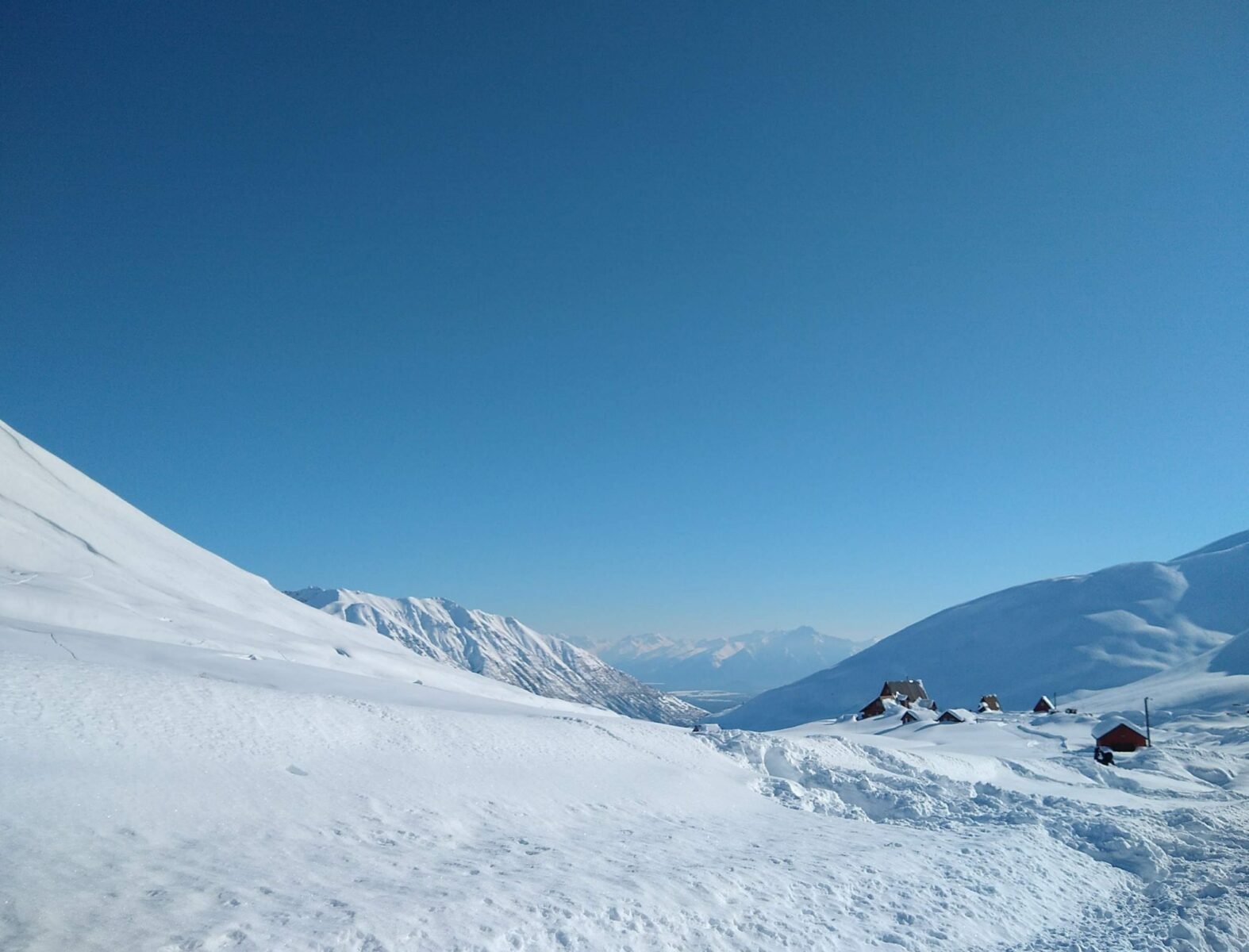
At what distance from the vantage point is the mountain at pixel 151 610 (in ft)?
59.7

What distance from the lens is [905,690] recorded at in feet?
306

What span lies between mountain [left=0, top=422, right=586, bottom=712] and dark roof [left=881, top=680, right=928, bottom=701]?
65.3m

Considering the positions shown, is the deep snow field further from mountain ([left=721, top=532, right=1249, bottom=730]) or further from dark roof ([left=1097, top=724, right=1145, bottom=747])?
mountain ([left=721, top=532, right=1249, bottom=730])

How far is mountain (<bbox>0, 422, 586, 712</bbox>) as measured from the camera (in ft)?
59.7

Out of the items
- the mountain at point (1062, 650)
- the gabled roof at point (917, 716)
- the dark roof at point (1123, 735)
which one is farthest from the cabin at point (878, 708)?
the mountain at point (1062, 650)

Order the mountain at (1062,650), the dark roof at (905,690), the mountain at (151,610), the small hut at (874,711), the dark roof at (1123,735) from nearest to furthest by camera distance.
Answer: the mountain at (151,610) → the dark roof at (1123,735) → the small hut at (874,711) → the dark roof at (905,690) → the mountain at (1062,650)

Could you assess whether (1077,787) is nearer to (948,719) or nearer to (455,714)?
(455,714)

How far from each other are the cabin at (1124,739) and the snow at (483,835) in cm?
2880

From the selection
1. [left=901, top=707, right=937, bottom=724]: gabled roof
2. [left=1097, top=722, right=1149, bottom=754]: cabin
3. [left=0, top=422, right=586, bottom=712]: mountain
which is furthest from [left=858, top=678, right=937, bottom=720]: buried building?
[left=0, top=422, right=586, bottom=712]: mountain

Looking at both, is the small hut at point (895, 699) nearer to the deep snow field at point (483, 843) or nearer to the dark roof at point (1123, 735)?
the dark roof at point (1123, 735)

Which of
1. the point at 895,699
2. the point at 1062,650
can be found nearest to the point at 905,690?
the point at 895,699

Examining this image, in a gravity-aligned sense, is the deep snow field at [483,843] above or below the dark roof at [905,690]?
above

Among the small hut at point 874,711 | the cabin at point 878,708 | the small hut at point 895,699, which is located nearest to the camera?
the cabin at point 878,708

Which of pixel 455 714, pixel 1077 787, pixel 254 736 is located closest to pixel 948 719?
pixel 1077 787
